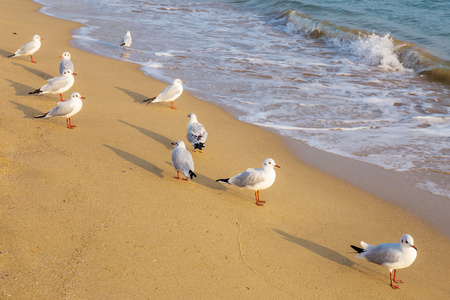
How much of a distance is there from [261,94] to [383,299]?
6549 mm

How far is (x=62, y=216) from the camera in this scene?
15.0ft

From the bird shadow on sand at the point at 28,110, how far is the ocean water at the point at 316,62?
372 centimetres

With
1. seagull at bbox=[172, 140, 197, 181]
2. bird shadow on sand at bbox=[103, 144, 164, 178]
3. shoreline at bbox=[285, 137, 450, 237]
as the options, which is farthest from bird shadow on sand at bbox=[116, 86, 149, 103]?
seagull at bbox=[172, 140, 197, 181]

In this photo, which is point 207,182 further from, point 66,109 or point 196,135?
point 66,109

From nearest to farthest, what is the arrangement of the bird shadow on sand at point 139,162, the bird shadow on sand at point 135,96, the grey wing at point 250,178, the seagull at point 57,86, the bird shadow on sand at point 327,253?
the bird shadow on sand at point 327,253, the grey wing at point 250,178, the bird shadow on sand at point 139,162, the seagull at point 57,86, the bird shadow on sand at point 135,96

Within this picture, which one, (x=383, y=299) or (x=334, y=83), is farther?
(x=334, y=83)

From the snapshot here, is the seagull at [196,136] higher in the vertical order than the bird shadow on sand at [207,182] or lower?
higher

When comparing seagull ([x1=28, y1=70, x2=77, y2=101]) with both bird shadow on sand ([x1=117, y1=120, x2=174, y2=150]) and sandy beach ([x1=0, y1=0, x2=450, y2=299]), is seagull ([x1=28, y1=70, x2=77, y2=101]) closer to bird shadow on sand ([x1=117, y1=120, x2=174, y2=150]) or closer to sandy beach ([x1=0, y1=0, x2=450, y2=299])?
sandy beach ([x1=0, y1=0, x2=450, y2=299])

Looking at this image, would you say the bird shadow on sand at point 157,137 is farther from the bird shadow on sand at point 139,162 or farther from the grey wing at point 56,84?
the grey wing at point 56,84

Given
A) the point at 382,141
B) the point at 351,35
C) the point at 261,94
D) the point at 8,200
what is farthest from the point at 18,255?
the point at 351,35

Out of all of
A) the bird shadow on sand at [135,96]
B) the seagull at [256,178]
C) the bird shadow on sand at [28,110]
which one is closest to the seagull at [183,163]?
the seagull at [256,178]

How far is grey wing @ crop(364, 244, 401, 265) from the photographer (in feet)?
14.2

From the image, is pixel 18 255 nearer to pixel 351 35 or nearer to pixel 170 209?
pixel 170 209

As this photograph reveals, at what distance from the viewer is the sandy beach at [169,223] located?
3961 mm
